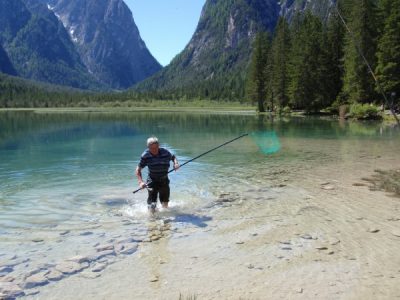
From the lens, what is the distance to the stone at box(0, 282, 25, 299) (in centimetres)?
688

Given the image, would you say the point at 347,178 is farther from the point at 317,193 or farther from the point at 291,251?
the point at 291,251

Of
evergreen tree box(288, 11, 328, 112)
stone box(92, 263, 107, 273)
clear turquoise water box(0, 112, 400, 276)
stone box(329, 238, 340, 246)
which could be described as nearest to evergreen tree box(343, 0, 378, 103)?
evergreen tree box(288, 11, 328, 112)

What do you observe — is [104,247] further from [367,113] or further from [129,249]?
[367,113]

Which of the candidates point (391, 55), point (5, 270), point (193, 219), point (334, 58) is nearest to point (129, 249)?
point (5, 270)

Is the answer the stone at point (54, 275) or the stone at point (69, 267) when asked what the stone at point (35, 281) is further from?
the stone at point (69, 267)

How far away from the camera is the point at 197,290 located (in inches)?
278

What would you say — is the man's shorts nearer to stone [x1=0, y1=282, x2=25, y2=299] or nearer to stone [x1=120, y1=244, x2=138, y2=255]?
stone [x1=120, y1=244, x2=138, y2=255]

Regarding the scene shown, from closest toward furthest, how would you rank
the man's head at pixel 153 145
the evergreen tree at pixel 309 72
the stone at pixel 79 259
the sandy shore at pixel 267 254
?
the sandy shore at pixel 267 254 → the stone at pixel 79 259 → the man's head at pixel 153 145 → the evergreen tree at pixel 309 72

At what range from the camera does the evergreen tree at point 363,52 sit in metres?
60.0

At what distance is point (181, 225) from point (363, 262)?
14.4ft

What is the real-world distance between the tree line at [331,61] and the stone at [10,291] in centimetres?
4325

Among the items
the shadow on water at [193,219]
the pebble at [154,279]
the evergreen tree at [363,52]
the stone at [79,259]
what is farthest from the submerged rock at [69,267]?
the evergreen tree at [363,52]

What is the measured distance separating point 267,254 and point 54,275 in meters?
3.88

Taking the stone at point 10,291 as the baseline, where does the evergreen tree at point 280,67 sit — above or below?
above
